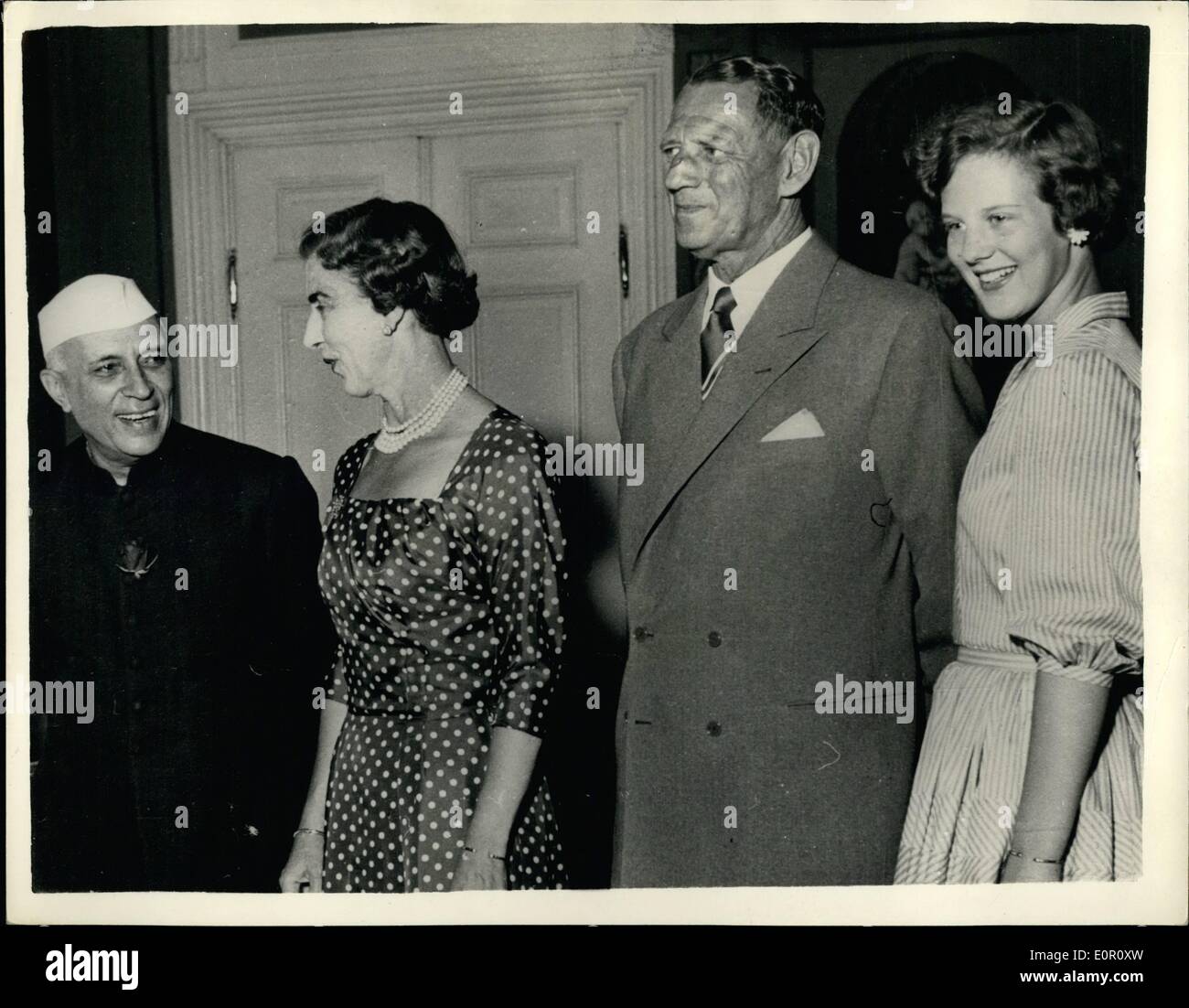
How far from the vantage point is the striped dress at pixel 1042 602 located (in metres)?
1.88

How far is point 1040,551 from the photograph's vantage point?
1.88 m

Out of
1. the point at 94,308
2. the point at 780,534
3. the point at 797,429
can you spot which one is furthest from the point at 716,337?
the point at 94,308

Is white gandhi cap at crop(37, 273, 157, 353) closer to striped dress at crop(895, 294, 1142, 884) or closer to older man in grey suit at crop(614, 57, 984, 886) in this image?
older man in grey suit at crop(614, 57, 984, 886)

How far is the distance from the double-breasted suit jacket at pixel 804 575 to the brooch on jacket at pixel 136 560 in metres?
0.82

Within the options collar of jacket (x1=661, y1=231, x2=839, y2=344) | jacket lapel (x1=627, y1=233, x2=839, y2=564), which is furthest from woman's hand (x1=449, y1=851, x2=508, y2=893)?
collar of jacket (x1=661, y1=231, x2=839, y2=344)

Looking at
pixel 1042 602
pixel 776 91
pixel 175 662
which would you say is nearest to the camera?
pixel 1042 602

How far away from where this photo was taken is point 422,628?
193 cm

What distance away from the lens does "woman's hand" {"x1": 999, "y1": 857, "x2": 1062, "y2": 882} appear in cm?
191

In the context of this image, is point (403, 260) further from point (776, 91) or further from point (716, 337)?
point (776, 91)

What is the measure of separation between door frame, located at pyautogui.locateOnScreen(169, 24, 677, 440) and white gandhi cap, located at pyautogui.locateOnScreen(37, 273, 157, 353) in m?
0.07

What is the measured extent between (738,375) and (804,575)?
1.06 feet

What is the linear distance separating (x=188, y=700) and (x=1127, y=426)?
156 centimetres
